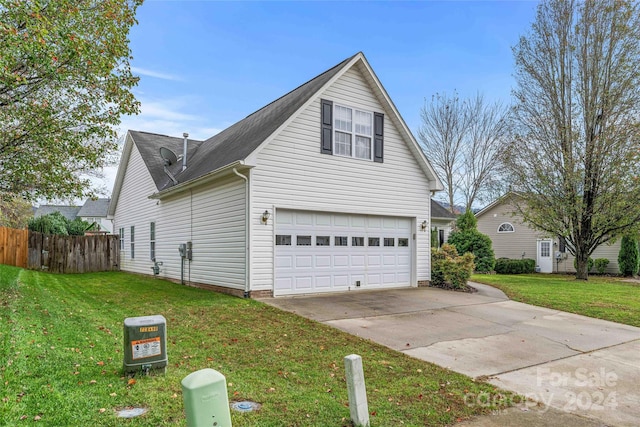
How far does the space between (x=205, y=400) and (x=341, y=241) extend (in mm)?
9260

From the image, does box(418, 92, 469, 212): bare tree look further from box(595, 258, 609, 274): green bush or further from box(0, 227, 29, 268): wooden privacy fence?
box(0, 227, 29, 268): wooden privacy fence

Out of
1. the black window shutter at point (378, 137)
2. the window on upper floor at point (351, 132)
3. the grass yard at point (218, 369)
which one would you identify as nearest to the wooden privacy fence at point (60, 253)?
the grass yard at point (218, 369)

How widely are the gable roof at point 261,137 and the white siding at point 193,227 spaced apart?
1.57ft

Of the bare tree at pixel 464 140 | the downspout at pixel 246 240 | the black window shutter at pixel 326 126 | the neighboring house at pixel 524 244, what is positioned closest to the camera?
the downspout at pixel 246 240

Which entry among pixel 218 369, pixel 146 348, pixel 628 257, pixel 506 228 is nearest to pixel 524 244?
pixel 506 228

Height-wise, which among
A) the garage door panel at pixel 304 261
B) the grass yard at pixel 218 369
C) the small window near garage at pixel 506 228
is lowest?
the grass yard at pixel 218 369

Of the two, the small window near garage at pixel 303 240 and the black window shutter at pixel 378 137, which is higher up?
the black window shutter at pixel 378 137

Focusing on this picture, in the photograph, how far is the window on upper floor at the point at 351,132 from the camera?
1162 cm

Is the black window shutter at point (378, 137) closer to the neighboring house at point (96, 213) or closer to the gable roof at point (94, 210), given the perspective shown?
the neighboring house at point (96, 213)

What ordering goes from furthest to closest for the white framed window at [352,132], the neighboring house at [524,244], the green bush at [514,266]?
1. the green bush at [514,266]
2. the neighboring house at [524,244]
3. the white framed window at [352,132]

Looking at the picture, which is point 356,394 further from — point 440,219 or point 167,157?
point 440,219

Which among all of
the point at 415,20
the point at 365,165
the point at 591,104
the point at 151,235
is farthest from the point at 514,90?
the point at 151,235

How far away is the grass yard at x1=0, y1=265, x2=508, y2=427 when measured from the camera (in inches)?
142

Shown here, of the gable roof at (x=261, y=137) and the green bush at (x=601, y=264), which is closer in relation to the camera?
the gable roof at (x=261, y=137)
